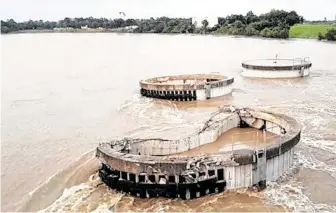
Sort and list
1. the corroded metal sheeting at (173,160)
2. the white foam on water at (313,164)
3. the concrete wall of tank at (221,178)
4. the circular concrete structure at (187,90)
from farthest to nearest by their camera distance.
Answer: the circular concrete structure at (187,90) < the white foam on water at (313,164) < the concrete wall of tank at (221,178) < the corroded metal sheeting at (173,160)

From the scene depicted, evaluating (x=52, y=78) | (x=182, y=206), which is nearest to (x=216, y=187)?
(x=182, y=206)

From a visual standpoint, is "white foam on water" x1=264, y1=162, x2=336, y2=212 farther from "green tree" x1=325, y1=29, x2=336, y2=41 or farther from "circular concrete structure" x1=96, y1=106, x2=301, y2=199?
"green tree" x1=325, y1=29, x2=336, y2=41

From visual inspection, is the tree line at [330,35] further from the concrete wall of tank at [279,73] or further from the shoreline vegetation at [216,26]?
the concrete wall of tank at [279,73]

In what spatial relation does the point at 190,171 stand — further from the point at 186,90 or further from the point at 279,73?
the point at 279,73

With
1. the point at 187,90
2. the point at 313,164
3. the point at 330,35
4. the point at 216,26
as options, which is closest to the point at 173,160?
the point at 313,164

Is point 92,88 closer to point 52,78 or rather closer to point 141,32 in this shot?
point 52,78

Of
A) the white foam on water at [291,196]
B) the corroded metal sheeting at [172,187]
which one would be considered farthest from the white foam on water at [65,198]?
the white foam on water at [291,196]
